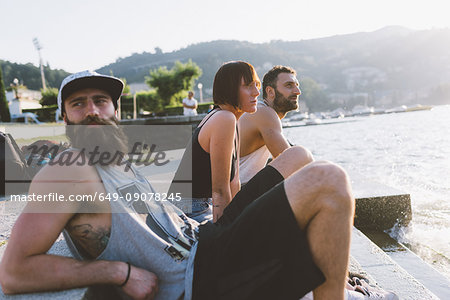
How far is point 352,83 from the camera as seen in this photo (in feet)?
519

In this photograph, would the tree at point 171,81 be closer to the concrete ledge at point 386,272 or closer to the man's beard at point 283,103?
the man's beard at point 283,103

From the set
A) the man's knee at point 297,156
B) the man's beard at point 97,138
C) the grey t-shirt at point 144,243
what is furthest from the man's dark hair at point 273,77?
the grey t-shirt at point 144,243

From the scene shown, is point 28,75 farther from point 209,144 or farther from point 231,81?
point 209,144

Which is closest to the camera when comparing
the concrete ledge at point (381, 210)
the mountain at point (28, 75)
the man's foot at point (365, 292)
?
the man's foot at point (365, 292)

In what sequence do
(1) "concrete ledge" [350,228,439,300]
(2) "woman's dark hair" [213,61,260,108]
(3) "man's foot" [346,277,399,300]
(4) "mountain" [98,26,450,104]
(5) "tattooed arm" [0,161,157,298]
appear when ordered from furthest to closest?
(4) "mountain" [98,26,450,104]
(2) "woman's dark hair" [213,61,260,108]
(1) "concrete ledge" [350,228,439,300]
(3) "man's foot" [346,277,399,300]
(5) "tattooed arm" [0,161,157,298]

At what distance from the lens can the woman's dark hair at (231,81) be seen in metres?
2.48

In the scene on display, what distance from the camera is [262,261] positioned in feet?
4.56

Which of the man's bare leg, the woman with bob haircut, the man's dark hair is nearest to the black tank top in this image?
the woman with bob haircut

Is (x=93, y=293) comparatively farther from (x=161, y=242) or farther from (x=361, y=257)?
(x=361, y=257)

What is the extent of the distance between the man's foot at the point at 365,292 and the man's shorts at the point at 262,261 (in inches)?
16.3

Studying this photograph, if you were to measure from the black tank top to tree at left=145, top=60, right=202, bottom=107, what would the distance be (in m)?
41.0

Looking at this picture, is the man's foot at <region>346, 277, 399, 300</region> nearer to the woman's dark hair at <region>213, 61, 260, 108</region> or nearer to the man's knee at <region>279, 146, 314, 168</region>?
the man's knee at <region>279, 146, 314, 168</region>

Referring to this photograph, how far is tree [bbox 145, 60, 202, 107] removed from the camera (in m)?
42.3

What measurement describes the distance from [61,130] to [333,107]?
425 feet
